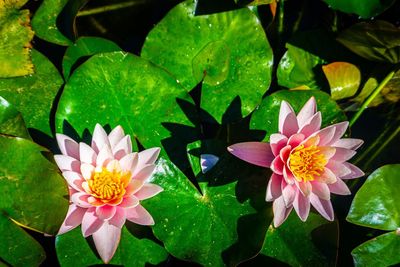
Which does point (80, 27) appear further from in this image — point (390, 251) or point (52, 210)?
point (390, 251)

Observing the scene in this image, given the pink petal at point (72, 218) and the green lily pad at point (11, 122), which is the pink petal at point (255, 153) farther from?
the green lily pad at point (11, 122)

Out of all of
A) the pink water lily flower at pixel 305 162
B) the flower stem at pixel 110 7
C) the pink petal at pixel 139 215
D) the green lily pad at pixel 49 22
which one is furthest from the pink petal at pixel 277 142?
the flower stem at pixel 110 7

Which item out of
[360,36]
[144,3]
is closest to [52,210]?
[144,3]

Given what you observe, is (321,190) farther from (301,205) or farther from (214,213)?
(214,213)

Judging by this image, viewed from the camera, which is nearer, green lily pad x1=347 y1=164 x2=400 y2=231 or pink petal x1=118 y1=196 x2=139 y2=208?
pink petal x1=118 y1=196 x2=139 y2=208

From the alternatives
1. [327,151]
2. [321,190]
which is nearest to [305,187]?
[321,190]

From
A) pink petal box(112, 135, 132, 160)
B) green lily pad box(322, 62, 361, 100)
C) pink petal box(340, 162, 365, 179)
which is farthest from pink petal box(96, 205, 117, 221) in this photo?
green lily pad box(322, 62, 361, 100)

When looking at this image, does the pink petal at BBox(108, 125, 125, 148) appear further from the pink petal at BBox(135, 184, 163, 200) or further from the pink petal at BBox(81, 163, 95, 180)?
the pink petal at BBox(135, 184, 163, 200)
